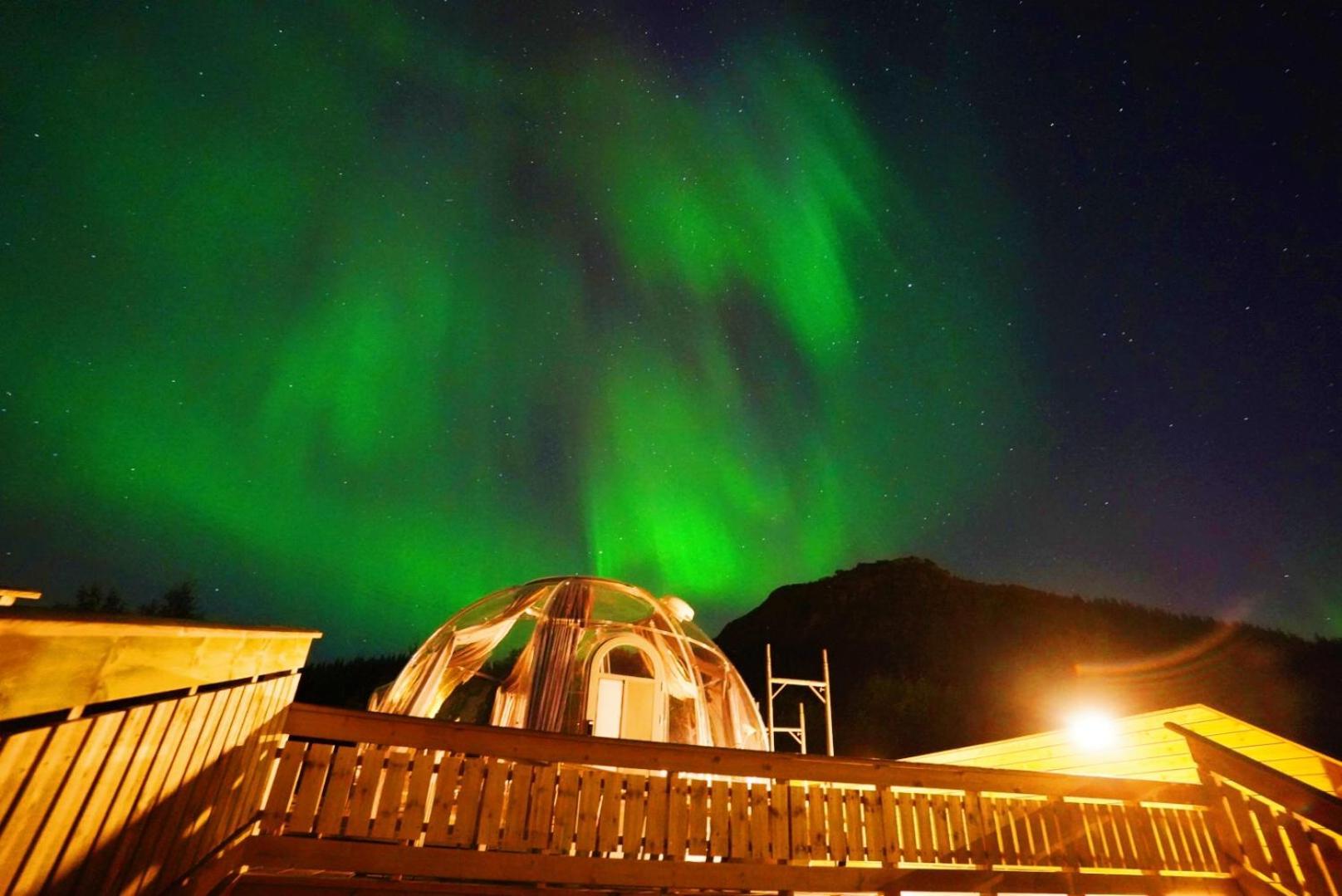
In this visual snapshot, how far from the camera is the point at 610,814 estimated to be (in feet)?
15.2

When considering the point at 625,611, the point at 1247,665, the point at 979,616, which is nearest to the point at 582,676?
the point at 625,611

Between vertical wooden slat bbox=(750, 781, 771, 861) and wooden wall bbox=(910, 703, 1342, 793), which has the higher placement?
wooden wall bbox=(910, 703, 1342, 793)

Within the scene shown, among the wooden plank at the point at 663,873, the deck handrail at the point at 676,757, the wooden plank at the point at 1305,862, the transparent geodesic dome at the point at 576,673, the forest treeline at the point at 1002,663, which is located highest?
the forest treeline at the point at 1002,663

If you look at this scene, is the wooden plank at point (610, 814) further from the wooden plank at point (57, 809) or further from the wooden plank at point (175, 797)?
the wooden plank at point (57, 809)

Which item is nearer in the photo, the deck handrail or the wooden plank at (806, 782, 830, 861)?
the deck handrail

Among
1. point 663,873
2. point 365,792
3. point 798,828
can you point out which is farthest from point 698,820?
point 365,792

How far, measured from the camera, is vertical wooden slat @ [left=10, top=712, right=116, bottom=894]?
189 centimetres

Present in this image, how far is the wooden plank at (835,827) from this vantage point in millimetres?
5070

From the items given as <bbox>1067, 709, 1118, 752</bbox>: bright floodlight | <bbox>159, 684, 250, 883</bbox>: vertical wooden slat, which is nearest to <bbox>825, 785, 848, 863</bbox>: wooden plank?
<bbox>159, 684, 250, 883</bbox>: vertical wooden slat

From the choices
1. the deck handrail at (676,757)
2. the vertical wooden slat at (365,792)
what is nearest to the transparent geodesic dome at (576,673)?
the deck handrail at (676,757)

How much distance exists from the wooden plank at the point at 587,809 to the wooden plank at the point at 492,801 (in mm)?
579

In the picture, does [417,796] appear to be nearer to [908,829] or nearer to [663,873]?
[663,873]

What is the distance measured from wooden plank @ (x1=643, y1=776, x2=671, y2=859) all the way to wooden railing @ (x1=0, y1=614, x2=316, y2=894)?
9.05ft

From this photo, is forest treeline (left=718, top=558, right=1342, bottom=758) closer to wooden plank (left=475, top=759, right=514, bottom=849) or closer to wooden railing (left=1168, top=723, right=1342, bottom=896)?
wooden railing (left=1168, top=723, right=1342, bottom=896)
